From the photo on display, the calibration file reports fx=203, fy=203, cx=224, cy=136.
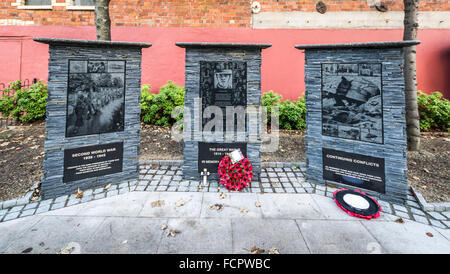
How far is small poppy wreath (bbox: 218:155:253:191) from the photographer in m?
4.28

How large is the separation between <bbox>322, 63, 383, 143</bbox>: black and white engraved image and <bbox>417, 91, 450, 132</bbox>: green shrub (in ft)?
19.7

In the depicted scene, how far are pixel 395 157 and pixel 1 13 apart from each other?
15.8 metres

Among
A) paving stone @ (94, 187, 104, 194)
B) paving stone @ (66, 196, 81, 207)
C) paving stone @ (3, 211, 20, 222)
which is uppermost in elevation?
paving stone @ (94, 187, 104, 194)

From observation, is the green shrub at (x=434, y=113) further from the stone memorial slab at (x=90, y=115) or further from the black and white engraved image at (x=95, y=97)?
the black and white engraved image at (x=95, y=97)

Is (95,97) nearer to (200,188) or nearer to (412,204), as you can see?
(200,188)

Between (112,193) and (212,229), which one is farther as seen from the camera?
(112,193)

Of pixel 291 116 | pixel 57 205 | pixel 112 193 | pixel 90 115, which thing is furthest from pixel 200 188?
pixel 291 116

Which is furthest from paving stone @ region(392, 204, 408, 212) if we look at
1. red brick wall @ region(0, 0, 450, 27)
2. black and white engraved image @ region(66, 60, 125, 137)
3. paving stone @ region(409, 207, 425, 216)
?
red brick wall @ region(0, 0, 450, 27)

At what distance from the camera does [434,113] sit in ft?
25.3

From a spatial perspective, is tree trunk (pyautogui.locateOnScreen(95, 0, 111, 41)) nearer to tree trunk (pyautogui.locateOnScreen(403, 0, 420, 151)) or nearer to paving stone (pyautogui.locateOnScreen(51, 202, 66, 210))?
paving stone (pyautogui.locateOnScreen(51, 202, 66, 210))

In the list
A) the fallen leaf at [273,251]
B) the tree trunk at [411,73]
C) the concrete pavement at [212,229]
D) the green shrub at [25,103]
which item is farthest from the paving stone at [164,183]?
the green shrub at [25,103]

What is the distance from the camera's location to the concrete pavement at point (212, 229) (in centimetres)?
269

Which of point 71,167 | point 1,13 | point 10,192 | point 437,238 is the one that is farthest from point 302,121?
point 1,13

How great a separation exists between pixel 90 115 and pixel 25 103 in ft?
20.1
